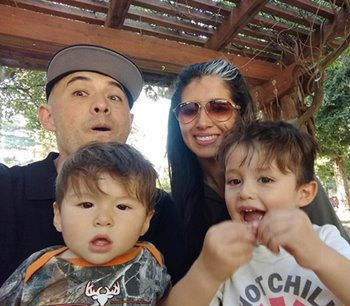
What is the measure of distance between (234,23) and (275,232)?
281 cm

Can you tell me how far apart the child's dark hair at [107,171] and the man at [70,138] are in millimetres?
405

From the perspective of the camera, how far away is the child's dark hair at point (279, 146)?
5.09 feet

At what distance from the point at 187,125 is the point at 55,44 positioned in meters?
1.73

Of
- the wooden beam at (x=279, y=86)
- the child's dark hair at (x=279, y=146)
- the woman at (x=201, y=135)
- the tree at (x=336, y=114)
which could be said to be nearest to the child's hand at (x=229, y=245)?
the child's dark hair at (x=279, y=146)

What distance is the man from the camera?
1.73 metres

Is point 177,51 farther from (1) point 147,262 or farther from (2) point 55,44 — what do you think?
(1) point 147,262

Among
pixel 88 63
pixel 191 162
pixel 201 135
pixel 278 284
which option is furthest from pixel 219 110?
pixel 278 284

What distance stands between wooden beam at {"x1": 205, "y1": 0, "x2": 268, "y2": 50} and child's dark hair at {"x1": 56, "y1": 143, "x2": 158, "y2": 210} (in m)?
2.34

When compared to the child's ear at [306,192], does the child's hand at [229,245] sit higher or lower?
lower

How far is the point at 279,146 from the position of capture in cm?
158

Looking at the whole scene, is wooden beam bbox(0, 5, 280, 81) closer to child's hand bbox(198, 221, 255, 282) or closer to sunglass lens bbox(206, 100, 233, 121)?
sunglass lens bbox(206, 100, 233, 121)

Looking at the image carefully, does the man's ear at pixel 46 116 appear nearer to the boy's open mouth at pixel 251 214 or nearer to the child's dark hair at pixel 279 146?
the child's dark hair at pixel 279 146

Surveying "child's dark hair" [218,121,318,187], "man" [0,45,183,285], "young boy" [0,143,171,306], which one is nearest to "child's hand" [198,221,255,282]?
"young boy" [0,143,171,306]

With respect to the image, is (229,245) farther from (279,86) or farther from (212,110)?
(279,86)
